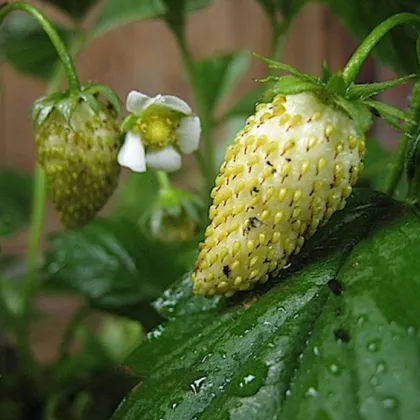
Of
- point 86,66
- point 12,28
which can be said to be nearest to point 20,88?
point 86,66

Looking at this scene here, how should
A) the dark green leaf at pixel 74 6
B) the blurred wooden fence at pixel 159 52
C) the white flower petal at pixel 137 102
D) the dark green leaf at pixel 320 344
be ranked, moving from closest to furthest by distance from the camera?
the dark green leaf at pixel 320 344
the white flower petal at pixel 137 102
the dark green leaf at pixel 74 6
the blurred wooden fence at pixel 159 52

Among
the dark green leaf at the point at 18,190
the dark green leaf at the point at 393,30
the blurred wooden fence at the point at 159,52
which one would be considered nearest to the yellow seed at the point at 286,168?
the dark green leaf at the point at 393,30

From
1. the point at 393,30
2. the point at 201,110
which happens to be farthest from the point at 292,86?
the point at 201,110

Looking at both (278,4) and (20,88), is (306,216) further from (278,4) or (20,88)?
(20,88)

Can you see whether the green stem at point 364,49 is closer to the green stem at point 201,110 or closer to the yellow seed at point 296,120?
the yellow seed at point 296,120

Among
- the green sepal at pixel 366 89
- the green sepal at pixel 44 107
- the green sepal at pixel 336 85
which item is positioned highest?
the green sepal at pixel 44 107
